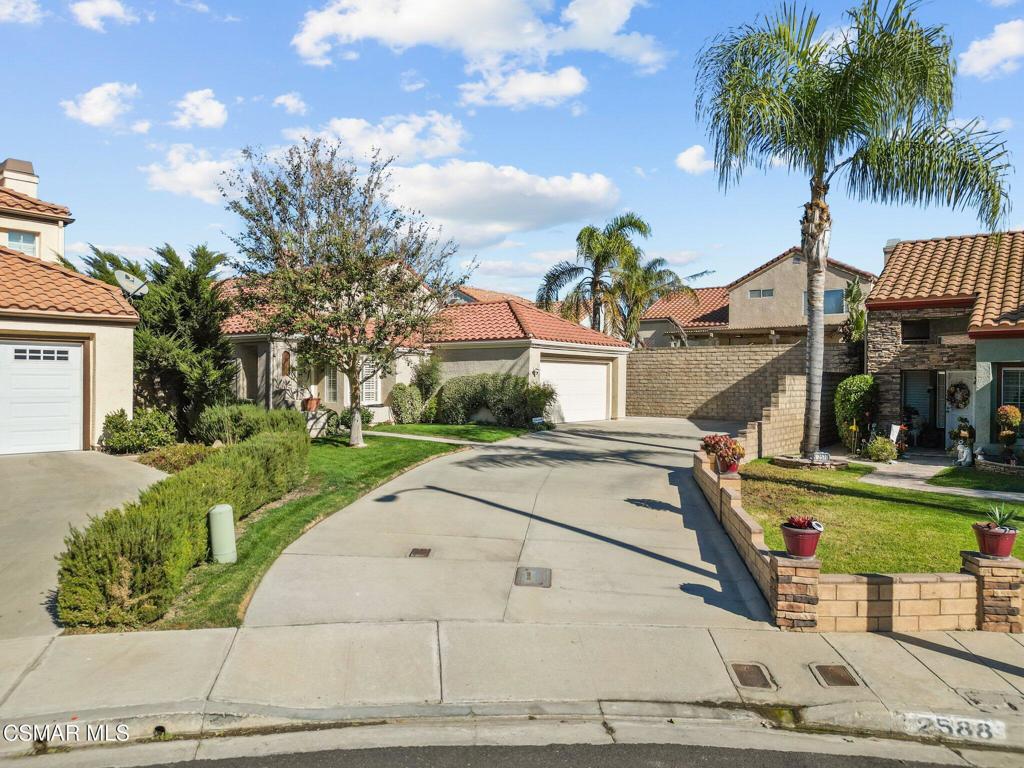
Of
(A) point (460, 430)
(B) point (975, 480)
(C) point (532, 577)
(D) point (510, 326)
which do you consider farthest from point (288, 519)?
(D) point (510, 326)

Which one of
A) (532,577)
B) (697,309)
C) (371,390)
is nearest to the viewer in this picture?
(532,577)

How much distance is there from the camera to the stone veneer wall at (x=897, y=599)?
6406mm

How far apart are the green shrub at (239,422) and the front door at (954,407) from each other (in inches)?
596

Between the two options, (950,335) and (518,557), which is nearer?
(518,557)

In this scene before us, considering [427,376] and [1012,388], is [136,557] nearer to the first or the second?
[427,376]

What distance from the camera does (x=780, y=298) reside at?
34188 mm

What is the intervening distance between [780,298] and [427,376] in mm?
20426

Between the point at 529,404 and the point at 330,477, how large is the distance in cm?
961

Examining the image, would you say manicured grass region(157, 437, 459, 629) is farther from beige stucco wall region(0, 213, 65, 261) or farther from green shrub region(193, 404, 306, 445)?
beige stucco wall region(0, 213, 65, 261)

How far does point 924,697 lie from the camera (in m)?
5.24

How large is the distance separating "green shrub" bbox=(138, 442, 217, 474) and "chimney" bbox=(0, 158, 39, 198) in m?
14.5

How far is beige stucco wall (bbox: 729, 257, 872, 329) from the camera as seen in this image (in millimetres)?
32969

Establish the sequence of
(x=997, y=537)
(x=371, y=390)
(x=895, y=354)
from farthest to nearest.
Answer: (x=371, y=390)
(x=895, y=354)
(x=997, y=537)

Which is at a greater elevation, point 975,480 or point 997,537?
point 997,537
